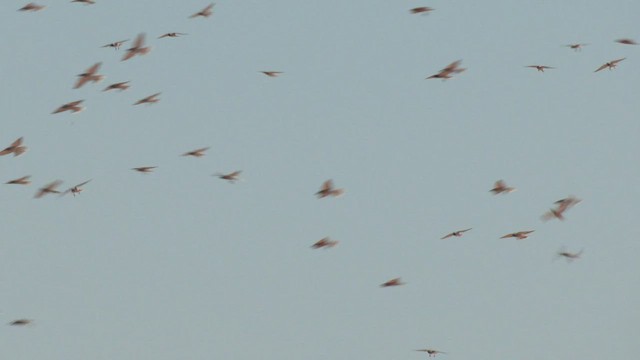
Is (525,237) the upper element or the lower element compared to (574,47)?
lower

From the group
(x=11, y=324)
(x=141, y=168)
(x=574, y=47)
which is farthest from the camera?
(x=11, y=324)

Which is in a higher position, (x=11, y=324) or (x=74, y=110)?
(x=74, y=110)

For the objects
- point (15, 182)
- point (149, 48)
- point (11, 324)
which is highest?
point (149, 48)

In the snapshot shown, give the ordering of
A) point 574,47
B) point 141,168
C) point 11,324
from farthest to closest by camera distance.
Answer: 1. point 11,324
2. point 141,168
3. point 574,47

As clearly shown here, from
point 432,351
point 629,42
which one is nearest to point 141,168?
point 432,351

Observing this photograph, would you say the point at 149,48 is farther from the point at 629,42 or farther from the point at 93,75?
the point at 629,42

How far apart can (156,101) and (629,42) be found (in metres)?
23.8

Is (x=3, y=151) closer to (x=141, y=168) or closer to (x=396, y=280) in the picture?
(x=141, y=168)

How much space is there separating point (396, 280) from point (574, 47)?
1635 centimetres

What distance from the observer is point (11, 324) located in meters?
114

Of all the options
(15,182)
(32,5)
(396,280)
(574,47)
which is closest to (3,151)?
(15,182)

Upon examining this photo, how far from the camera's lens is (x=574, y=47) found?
98438 mm

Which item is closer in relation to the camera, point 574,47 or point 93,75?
point 574,47

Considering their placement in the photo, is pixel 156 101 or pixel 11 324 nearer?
pixel 156 101
